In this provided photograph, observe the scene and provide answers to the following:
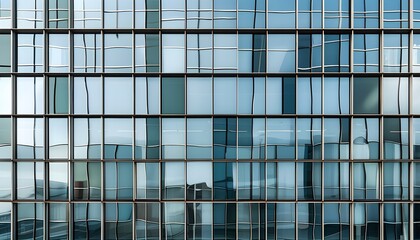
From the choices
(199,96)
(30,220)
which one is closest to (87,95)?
(199,96)

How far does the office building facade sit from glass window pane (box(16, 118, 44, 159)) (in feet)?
0.13

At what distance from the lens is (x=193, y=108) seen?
11.2m

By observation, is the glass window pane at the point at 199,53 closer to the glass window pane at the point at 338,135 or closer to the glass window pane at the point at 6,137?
the glass window pane at the point at 338,135

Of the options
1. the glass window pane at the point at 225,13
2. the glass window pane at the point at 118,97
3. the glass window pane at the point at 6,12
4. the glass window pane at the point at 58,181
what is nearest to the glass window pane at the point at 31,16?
the glass window pane at the point at 6,12

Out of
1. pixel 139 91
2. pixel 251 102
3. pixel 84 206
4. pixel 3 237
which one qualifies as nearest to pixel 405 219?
pixel 251 102

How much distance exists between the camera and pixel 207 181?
11.2 metres

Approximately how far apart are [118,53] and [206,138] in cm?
490

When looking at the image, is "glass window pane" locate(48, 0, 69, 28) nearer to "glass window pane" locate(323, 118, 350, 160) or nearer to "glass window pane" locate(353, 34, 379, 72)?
"glass window pane" locate(323, 118, 350, 160)

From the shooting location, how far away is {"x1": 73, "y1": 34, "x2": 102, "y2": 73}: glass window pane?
1127 centimetres

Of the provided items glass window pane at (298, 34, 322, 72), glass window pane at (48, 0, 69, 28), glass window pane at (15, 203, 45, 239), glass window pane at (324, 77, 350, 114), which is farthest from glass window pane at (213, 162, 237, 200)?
glass window pane at (48, 0, 69, 28)

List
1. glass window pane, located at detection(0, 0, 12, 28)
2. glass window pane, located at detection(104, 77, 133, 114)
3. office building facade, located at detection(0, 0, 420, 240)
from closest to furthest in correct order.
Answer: office building facade, located at detection(0, 0, 420, 240) → glass window pane, located at detection(104, 77, 133, 114) → glass window pane, located at detection(0, 0, 12, 28)

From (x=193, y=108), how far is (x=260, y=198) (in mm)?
4470

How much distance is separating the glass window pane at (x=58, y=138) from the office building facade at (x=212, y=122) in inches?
2.1

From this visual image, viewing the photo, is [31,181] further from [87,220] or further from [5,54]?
[5,54]
